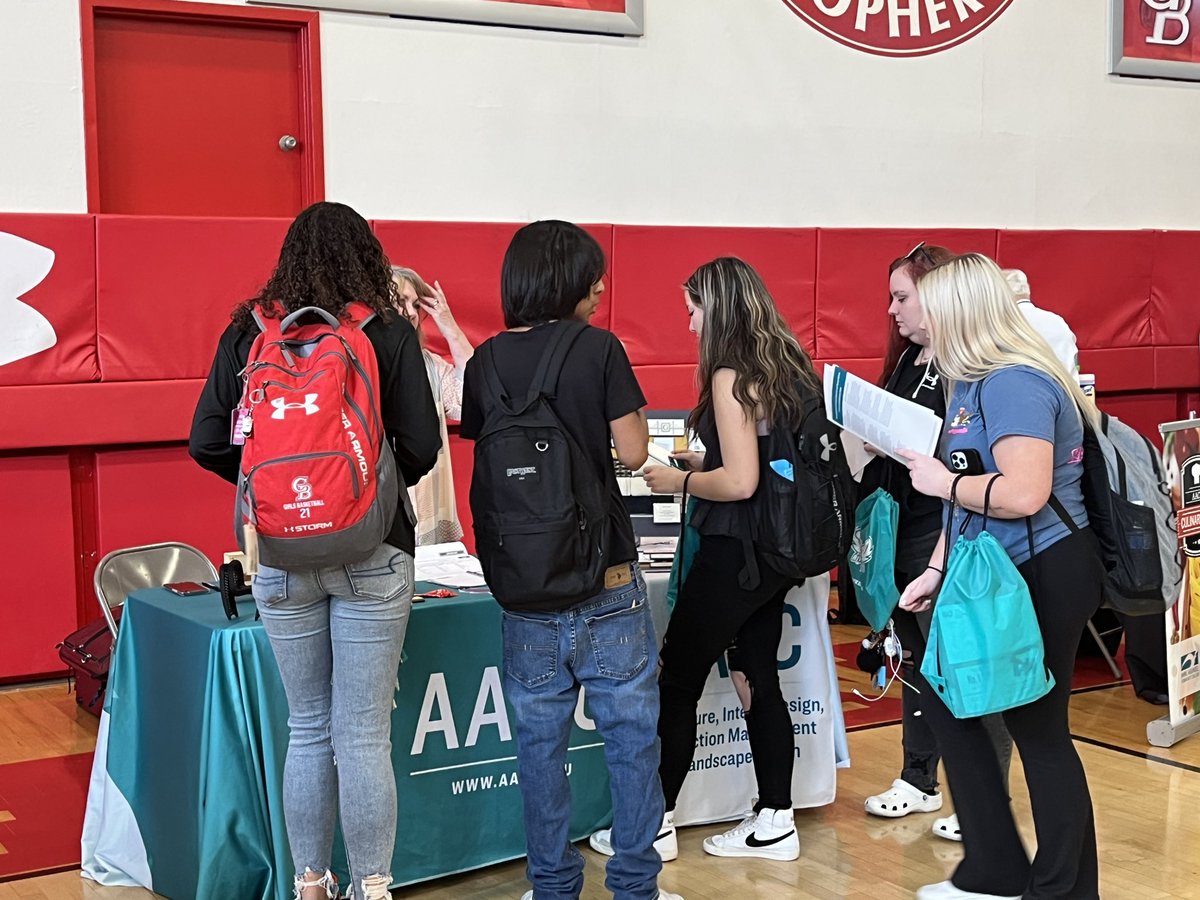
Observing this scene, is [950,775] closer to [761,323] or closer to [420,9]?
[761,323]

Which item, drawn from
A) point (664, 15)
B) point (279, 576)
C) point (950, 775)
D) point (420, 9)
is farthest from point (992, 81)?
point (279, 576)

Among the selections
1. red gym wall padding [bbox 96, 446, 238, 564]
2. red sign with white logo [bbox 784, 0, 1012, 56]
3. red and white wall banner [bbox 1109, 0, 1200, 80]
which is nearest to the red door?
red gym wall padding [bbox 96, 446, 238, 564]

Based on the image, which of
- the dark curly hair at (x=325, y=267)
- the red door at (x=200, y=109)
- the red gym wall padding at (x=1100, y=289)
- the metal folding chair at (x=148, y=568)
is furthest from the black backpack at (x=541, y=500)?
the red gym wall padding at (x=1100, y=289)

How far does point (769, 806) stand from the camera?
326cm

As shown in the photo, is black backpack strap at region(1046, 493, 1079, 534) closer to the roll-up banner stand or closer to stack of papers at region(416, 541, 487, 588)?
stack of papers at region(416, 541, 487, 588)

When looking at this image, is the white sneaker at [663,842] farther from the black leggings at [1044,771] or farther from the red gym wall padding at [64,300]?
the red gym wall padding at [64,300]

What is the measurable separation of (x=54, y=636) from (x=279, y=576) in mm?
3091

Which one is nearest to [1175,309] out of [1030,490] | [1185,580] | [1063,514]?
[1185,580]

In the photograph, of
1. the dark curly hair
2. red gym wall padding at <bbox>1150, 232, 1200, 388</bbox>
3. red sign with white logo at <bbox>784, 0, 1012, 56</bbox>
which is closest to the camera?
the dark curly hair

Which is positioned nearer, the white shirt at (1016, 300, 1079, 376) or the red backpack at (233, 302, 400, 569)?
the red backpack at (233, 302, 400, 569)

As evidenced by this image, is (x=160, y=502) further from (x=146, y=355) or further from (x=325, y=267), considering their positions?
(x=325, y=267)

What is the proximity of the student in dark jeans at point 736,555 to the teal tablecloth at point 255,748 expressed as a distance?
34 centimetres

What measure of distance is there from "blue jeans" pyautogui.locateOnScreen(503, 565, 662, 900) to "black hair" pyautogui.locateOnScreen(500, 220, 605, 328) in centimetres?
56

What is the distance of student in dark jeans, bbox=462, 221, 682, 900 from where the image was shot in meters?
2.57
